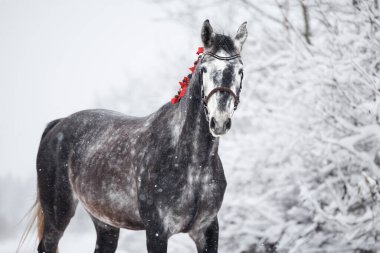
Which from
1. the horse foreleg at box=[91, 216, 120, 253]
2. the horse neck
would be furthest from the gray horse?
the horse foreleg at box=[91, 216, 120, 253]

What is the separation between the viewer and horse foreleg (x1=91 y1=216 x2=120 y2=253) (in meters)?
4.55

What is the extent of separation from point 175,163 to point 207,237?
0.69m

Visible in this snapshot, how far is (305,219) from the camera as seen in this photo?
626 cm

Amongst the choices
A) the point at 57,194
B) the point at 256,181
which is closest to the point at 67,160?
the point at 57,194

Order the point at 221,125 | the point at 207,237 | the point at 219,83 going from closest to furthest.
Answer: the point at 221,125 < the point at 219,83 < the point at 207,237

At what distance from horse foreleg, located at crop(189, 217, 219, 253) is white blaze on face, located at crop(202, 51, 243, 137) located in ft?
3.17

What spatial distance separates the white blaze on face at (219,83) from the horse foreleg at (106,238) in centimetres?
211

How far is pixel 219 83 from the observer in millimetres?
3105

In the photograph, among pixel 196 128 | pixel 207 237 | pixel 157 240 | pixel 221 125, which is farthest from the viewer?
pixel 207 237

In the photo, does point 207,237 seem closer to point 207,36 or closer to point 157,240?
point 157,240

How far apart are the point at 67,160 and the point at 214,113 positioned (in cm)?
234

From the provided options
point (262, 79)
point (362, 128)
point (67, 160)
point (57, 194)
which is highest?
point (262, 79)

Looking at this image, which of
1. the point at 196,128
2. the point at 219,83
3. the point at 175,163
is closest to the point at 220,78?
the point at 219,83

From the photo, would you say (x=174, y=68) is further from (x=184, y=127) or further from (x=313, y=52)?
(x=184, y=127)
